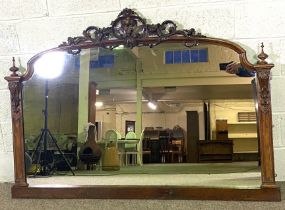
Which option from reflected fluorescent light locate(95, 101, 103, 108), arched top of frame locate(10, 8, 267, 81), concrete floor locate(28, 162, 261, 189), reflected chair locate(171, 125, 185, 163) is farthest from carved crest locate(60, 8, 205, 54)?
concrete floor locate(28, 162, 261, 189)

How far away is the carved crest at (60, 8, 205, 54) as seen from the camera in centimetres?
167

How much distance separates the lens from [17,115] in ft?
5.59

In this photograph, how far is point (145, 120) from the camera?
164cm

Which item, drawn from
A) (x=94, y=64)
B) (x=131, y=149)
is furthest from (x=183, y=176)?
(x=94, y=64)

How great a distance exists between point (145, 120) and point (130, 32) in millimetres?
392

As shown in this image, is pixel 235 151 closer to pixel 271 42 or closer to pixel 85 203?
pixel 271 42

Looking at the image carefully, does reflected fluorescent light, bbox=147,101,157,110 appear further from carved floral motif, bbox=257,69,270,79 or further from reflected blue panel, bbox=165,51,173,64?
carved floral motif, bbox=257,69,270,79

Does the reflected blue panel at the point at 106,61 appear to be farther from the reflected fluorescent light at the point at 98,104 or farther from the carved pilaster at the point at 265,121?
the carved pilaster at the point at 265,121

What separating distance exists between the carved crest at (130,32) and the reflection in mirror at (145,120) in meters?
0.04

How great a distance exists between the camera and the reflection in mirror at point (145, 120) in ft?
5.20

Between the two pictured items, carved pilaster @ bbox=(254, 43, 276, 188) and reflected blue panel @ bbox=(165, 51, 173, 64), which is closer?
carved pilaster @ bbox=(254, 43, 276, 188)

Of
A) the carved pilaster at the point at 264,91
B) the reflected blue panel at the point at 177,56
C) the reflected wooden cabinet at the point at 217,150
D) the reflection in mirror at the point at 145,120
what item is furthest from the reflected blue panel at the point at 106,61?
the carved pilaster at the point at 264,91

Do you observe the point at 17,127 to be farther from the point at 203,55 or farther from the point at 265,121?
the point at 265,121

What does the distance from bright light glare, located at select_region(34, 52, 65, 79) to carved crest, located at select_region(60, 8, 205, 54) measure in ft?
0.20
